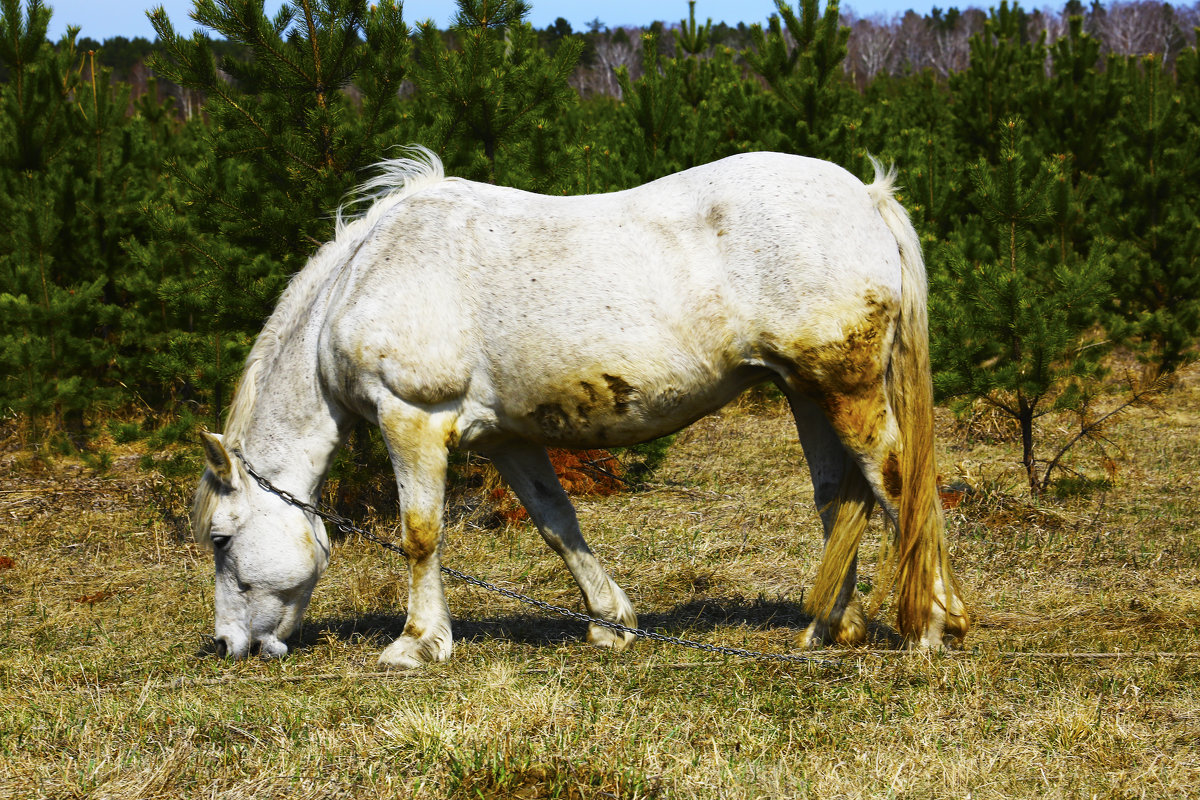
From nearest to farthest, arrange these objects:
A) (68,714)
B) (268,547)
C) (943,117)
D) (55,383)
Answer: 1. (68,714)
2. (268,547)
3. (55,383)
4. (943,117)

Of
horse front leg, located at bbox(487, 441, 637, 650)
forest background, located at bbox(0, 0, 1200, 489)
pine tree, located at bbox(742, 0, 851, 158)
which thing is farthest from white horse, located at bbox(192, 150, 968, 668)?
pine tree, located at bbox(742, 0, 851, 158)

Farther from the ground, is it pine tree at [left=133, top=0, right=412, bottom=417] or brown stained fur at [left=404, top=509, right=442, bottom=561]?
pine tree at [left=133, top=0, right=412, bottom=417]

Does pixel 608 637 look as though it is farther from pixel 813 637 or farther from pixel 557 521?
pixel 813 637

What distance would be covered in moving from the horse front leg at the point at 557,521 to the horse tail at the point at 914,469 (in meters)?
1.22

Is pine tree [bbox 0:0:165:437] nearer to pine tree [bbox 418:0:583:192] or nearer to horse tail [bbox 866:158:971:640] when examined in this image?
pine tree [bbox 418:0:583:192]

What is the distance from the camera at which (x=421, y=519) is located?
416cm

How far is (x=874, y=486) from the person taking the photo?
13.0 ft

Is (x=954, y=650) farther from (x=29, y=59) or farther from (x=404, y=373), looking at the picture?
(x=29, y=59)

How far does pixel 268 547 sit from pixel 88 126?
6790 millimetres

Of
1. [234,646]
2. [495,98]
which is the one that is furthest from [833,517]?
[495,98]

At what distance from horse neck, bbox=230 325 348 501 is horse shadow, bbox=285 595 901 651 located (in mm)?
761

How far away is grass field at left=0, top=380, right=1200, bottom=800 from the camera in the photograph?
2.91m

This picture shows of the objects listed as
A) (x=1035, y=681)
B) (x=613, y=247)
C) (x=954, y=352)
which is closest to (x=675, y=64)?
(x=954, y=352)

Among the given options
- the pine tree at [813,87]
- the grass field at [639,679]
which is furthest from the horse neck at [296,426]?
the pine tree at [813,87]
